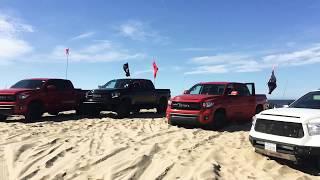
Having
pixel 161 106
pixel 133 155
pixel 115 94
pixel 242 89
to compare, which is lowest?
pixel 133 155

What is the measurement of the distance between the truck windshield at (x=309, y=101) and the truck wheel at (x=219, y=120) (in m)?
3.79

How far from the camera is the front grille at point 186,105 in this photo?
1351cm

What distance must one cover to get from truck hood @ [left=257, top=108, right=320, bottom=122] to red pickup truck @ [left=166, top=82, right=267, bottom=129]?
4326 mm

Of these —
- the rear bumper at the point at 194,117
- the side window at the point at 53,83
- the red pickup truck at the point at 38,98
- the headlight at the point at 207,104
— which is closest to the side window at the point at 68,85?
the red pickup truck at the point at 38,98

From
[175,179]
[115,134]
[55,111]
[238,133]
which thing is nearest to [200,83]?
[238,133]

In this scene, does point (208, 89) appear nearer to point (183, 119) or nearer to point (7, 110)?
point (183, 119)

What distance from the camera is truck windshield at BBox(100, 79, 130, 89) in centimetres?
1863

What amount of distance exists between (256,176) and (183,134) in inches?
175

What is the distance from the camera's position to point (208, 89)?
1495 centimetres

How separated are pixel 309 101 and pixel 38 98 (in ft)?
36.2

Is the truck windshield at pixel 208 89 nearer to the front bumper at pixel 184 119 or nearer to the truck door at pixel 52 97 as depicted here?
the front bumper at pixel 184 119

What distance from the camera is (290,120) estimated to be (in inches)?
330

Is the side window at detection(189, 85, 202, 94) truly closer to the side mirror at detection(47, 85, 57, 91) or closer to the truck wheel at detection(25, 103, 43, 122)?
the side mirror at detection(47, 85, 57, 91)

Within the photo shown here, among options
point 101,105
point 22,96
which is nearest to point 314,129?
point 101,105
